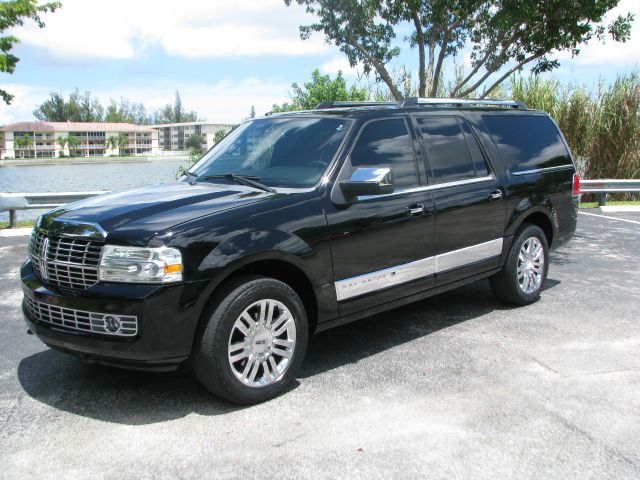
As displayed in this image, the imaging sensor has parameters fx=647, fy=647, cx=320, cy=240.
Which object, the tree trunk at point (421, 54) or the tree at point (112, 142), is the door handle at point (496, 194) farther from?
the tree at point (112, 142)

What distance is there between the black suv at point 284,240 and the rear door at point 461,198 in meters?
0.02

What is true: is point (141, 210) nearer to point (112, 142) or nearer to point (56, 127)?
point (112, 142)

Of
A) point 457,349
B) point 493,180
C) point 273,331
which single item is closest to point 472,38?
point 493,180

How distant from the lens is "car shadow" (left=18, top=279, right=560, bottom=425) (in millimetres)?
4035

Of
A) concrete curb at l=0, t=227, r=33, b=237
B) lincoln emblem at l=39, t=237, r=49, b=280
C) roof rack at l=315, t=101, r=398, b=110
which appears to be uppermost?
roof rack at l=315, t=101, r=398, b=110

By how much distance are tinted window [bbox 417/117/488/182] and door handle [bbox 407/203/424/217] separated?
1.22 ft

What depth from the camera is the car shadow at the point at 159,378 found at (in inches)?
159

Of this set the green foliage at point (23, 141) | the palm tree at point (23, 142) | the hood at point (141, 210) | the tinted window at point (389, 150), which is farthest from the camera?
the palm tree at point (23, 142)

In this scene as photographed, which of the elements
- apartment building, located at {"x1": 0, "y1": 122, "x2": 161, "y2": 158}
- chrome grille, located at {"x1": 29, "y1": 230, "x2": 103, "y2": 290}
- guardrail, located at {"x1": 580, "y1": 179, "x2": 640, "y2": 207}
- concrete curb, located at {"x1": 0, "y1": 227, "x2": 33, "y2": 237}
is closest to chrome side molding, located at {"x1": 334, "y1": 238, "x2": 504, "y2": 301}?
chrome grille, located at {"x1": 29, "y1": 230, "x2": 103, "y2": 290}

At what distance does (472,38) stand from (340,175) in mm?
9090

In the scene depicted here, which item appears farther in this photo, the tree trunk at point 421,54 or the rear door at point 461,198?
the tree trunk at point 421,54

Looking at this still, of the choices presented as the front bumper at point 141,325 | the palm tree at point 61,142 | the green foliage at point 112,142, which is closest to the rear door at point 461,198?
the front bumper at point 141,325

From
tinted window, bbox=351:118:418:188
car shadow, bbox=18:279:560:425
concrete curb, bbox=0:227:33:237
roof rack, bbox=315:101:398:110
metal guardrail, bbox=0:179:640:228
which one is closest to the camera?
car shadow, bbox=18:279:560:425

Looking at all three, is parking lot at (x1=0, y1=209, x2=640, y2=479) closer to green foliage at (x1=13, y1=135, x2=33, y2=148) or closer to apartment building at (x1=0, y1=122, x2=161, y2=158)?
green foliage at (x1=13, y1=135, x2=33, y2=148)
